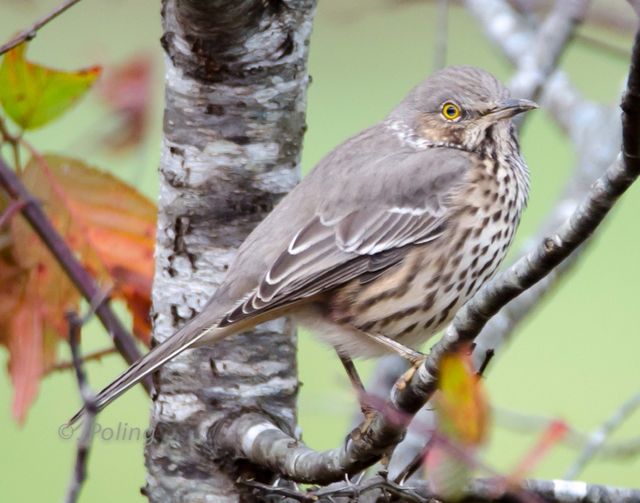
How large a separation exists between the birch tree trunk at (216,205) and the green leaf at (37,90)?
311 mm

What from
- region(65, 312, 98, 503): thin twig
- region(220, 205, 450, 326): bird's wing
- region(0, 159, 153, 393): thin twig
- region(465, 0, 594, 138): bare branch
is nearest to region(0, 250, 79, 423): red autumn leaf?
region(0, 159, 153, 393): thin twig

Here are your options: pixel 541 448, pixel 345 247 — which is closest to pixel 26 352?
pixel 345 247

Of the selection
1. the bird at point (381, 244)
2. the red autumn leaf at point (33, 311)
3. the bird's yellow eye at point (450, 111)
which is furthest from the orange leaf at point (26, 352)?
the bird's yellow eye at point (450, 111)

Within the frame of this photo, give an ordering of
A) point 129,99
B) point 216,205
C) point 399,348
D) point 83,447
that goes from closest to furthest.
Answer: point 83,447
point 216,205
point 399,348
point 129,99

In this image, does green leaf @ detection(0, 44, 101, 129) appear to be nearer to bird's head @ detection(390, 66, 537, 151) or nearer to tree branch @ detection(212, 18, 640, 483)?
tree branch @ detection(212, 18, 640, 483)

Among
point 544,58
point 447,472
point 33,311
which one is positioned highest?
point 447,472

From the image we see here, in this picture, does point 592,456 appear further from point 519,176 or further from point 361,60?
point 361,60

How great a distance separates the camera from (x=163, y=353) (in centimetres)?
396

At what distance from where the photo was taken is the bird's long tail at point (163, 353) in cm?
390

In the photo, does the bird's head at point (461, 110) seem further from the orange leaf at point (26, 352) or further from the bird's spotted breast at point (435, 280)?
the orange leaf at point (26, 352)

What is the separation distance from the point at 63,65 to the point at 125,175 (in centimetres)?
358

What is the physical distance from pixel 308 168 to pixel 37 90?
783 centimetres

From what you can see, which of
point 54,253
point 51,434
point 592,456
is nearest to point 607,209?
point 54,253

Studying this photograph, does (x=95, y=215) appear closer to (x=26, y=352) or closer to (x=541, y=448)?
(x=26, y=352)
